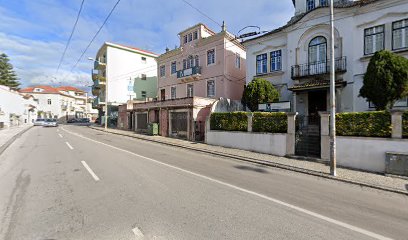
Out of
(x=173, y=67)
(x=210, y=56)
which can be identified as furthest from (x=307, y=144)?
(x=173, y=67)

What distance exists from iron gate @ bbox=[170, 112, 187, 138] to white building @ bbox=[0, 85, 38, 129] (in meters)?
28.3

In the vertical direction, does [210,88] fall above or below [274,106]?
above

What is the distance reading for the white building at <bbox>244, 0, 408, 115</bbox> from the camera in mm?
13133

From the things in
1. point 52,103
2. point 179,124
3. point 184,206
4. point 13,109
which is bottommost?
point 184,206

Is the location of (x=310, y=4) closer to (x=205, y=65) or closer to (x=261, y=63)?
(x=261, y=63)

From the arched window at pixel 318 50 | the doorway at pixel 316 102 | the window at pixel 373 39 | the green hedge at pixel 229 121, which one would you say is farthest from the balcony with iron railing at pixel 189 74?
the window at pixel 373 39

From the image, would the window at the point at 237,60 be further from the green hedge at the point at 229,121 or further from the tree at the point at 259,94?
the green hedge at the point at 229,121

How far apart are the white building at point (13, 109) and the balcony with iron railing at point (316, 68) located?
39.7m

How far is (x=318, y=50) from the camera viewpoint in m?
15.9

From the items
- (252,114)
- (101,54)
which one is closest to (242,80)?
(252,114)

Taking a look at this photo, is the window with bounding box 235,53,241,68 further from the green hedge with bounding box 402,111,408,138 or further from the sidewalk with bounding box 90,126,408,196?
the green hedge with bounding box 402,111,408,138

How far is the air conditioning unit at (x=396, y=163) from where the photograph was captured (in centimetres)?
819

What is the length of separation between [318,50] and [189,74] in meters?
13.7

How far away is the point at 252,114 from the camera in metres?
13.8
